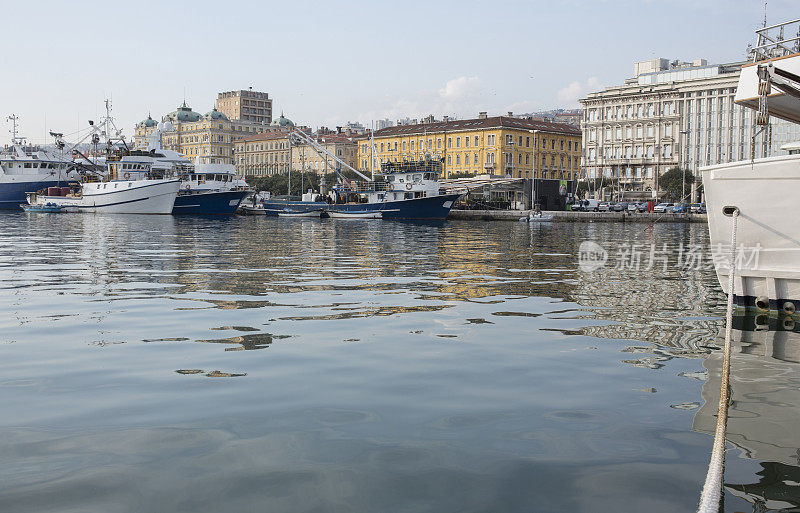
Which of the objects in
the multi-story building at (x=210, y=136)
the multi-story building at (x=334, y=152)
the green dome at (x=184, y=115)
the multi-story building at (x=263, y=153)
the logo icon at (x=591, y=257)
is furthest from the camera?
the green dome at (x=184, y=115)

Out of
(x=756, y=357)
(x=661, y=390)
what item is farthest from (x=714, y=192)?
(x=661, y=390)

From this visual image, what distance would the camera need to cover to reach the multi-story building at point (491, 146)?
11038 centimetres

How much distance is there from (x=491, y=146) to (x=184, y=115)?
A: 10731 centimetres

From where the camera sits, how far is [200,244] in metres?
26.3

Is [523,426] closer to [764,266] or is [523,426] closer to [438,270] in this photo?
[764,266]

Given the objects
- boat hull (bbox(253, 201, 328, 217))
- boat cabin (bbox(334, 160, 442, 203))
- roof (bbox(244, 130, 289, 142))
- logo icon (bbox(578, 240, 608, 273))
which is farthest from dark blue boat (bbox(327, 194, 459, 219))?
roof (bbox(244, 130, 289, 142))

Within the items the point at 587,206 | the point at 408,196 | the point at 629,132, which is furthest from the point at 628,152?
the point at 408,196

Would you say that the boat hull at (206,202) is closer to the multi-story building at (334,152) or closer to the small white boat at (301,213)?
the small white boat at (301,213)

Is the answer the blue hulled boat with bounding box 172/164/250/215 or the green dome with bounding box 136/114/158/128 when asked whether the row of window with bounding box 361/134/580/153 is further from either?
the green dome with bounding box 136/114/158/128

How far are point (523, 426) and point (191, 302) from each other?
24.5ft

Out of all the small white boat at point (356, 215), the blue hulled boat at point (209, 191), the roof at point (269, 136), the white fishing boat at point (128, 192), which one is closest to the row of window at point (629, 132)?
the small white boat at point (356, 215)

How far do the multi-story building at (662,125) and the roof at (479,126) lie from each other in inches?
224

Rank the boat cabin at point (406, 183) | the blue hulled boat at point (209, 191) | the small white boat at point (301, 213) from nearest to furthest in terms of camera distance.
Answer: the boat cabin at point (406, 183) < the blue hulled boat at point (209, 191) < the small white boat at point (301, 213)

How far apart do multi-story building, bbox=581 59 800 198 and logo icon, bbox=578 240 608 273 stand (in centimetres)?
8227
